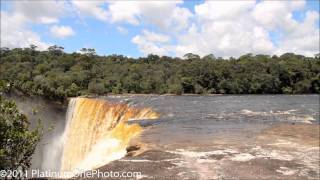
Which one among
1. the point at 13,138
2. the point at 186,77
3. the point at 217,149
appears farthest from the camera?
the point at 186,77

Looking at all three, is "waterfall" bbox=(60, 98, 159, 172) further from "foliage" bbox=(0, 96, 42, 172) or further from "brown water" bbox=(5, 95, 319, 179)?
"foliage" bbox=(0, 96, 42, 172)

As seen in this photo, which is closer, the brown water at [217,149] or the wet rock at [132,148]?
the brown water at [217,149]

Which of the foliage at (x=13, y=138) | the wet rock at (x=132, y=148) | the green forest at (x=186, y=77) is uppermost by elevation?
the green forest at (x=186, y=77)

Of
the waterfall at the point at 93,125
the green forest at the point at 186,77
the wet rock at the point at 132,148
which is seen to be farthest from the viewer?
the green forest at the point at 186,77

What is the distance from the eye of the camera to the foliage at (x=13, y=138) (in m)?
6.79

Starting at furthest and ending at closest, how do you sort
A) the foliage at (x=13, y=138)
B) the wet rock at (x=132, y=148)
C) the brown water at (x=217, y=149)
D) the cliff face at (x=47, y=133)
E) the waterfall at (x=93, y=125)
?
1. the cliff face at (x=47, y=133)
2. the waterfall at (x=93, y=125)
3. the wet rock at (x=132, y=148)
4. the brown water at (x=217, y=149)
5. the foliage at (x=13, y=138)

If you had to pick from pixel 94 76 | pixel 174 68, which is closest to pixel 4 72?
pixel 94 76

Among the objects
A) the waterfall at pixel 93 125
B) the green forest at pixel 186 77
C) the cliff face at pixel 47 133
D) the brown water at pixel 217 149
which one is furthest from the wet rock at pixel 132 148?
the green forest at pixel 186 77

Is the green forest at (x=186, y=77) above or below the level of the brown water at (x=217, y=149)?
above

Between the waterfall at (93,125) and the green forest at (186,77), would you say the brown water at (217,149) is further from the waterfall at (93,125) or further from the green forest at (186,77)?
the green forest at (186,77)

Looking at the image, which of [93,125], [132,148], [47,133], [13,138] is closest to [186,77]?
[47,133]

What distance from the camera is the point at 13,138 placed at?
271 inches

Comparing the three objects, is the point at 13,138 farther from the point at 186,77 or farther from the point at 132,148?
the point at 186,77

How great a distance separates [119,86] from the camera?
65438 mm
